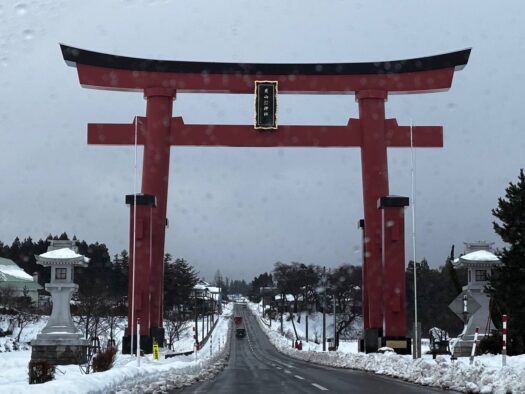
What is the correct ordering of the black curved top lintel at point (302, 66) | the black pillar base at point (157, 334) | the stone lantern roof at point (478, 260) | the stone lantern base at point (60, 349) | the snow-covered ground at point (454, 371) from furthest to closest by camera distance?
the stone lantern roof at point (478, 260), the stone lantern base at point (60, 349), the black curved top lintel at point (302, 66), the black pillar base at point (157, 334), the snow-covered ground at point (454, 371)

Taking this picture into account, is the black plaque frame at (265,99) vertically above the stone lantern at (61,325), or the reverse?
the black plaque frame at (265,99)

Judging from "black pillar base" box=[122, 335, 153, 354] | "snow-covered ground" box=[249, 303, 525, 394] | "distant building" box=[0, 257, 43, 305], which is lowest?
"black pillar base" box=[122, 335, 153, 354]

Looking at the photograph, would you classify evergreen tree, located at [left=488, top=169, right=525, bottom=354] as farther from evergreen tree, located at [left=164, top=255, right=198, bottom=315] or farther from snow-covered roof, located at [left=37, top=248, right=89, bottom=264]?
evergreen tree, located at [left=164, top=255, right=198, bottom=315]

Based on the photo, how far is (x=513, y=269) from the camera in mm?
25078

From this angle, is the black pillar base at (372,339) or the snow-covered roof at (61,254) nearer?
the black pillar base at (372,339)

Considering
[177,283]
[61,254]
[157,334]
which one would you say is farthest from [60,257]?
[177,283]

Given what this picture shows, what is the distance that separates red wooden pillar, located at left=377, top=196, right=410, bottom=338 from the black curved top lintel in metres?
5.92

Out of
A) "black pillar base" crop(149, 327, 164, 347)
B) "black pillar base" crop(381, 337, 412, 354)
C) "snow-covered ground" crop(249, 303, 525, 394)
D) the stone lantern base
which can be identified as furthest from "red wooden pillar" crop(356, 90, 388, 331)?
the stone lantern base

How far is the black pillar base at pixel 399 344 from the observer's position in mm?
29219

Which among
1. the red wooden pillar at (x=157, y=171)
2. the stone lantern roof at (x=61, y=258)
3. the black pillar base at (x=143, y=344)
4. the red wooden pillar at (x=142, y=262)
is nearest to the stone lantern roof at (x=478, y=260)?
the red wooden pillar at (x=157, y=171)

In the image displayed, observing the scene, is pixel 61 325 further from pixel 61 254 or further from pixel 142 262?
pixel 142 262

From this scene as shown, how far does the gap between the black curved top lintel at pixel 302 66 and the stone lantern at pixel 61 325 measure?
9.97 meters

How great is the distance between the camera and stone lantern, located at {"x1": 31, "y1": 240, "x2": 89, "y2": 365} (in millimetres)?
31953

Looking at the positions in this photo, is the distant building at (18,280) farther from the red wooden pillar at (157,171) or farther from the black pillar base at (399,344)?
the black pillar base at (399,344)
